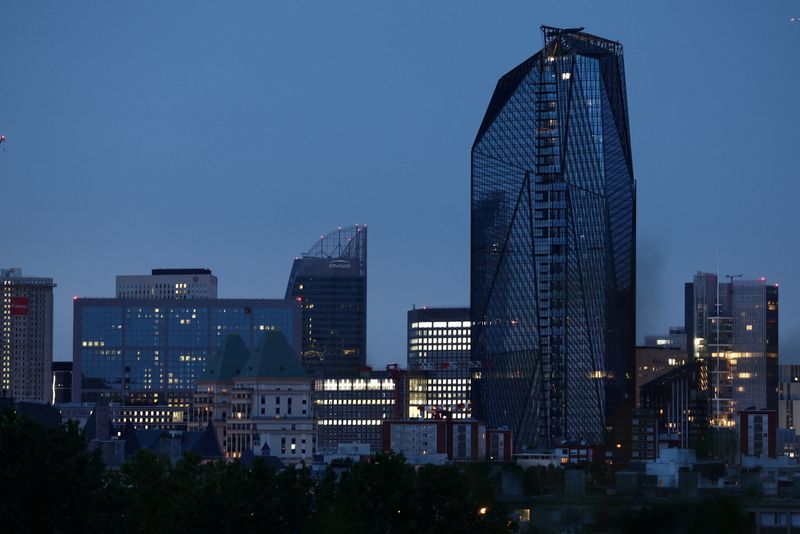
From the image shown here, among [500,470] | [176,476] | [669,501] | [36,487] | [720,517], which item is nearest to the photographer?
[720,517]

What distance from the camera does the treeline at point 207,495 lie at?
239 feet

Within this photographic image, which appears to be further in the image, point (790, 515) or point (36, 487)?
point (790, 515)

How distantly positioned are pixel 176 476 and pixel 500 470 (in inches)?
1710

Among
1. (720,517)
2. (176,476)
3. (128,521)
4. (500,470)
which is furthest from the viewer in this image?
(176,476)

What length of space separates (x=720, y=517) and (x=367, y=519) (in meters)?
→ 53.9

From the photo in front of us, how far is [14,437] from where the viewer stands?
242 feet

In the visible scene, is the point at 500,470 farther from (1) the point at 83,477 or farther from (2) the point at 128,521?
(2) the point at 128,521

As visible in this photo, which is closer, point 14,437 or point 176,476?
point 14,437

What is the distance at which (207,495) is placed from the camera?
9081 centimetres

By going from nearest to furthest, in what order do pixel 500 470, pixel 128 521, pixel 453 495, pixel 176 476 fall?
1. pixel 500 470
2. pixel 128 521
3. pixel 453 495
4. pixel 176 476

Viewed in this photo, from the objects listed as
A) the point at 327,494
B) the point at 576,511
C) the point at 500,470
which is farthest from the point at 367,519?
the point at 576,511

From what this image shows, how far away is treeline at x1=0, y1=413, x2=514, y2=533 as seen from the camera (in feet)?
239

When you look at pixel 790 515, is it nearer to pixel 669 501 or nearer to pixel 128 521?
pixel 128 521

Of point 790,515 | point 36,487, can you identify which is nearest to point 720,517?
point 36,487
